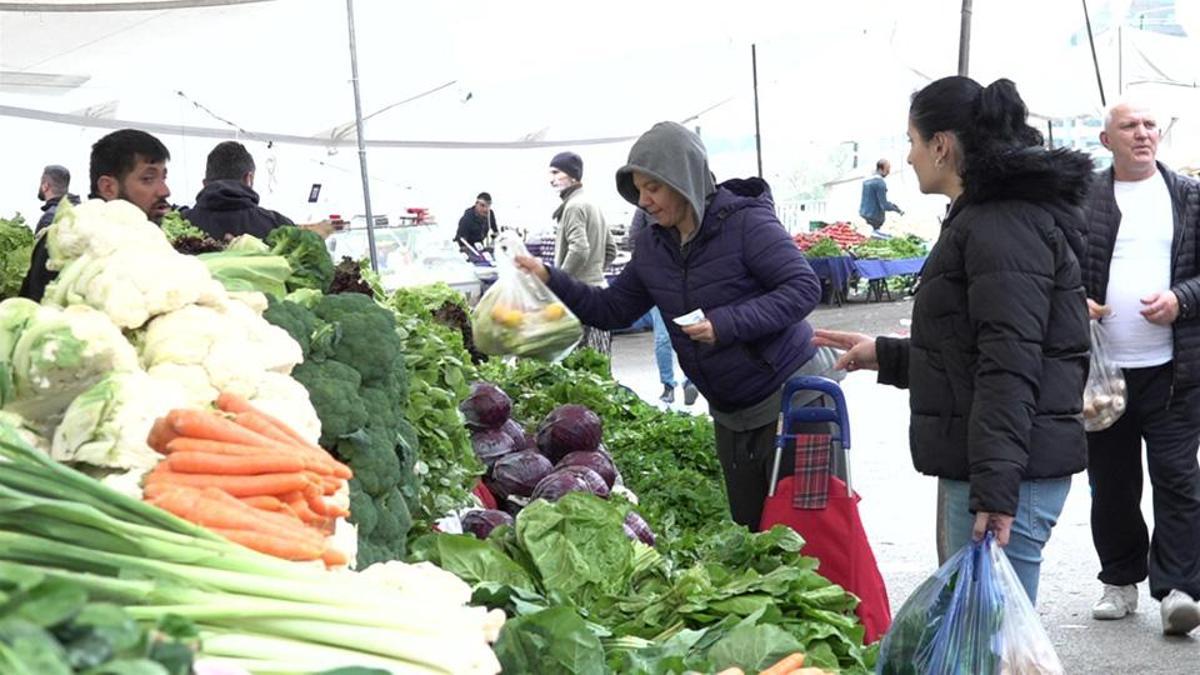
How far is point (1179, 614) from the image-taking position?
576 cm

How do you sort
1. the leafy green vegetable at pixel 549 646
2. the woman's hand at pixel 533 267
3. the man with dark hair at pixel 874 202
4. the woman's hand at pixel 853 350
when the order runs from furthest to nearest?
the man with dark hair at pixel 874 202 → the woman's hand at pixel 533 267 → the woman's hand at pixel 853 350 → the leafy green vegetable at pixel 549 646

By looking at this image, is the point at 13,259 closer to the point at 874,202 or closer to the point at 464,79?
the point at 464,79

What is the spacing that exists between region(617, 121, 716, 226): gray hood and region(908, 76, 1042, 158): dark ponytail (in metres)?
1.06

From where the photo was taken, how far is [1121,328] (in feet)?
19.0

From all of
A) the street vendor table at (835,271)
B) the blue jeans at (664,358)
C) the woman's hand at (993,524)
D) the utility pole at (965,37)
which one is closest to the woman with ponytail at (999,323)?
the woman's hand at (993,524)

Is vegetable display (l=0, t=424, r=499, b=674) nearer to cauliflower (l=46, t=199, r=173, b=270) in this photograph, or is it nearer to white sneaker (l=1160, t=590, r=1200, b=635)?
cauliflower (l=46, t=199, r=173, b=270)

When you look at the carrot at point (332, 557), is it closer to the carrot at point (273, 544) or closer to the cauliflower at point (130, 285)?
the carrot at point (273, 544)

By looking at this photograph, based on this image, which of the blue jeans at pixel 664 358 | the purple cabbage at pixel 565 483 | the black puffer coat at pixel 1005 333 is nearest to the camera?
the black puffer coat at pixel 1005 333

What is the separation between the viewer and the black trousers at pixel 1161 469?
579 centimetres

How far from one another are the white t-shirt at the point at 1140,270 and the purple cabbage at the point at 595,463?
2036 mm

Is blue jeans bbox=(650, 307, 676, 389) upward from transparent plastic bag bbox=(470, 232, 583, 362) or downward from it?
downward

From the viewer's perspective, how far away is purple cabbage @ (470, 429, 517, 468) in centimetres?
548

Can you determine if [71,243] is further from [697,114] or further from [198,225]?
[697,114]

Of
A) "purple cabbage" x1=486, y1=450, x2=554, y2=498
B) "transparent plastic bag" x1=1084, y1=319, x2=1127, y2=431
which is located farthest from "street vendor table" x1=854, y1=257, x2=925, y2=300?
"purple cabbage" x1=486, y1=450, x2=554, y2=498
